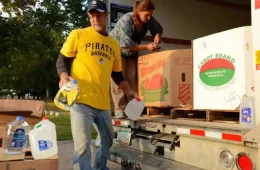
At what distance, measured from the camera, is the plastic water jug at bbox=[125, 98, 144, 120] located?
12.8 ft

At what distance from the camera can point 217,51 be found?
3.08 m

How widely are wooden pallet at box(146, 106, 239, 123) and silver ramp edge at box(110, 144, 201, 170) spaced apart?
0.53 meters

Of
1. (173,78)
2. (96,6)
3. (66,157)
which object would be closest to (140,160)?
(173,78)

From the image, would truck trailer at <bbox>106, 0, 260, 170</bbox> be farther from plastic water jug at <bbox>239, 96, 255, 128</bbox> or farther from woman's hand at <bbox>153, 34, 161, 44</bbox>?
woman's hand at <bbox>153, 34, 161, 44</bbox>

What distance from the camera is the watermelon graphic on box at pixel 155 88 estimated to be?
13.1 ft

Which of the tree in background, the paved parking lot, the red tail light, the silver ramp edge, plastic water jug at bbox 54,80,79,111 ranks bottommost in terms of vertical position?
the paved parking lot

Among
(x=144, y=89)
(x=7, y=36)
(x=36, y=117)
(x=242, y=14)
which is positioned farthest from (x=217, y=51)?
(x=7, y=36)

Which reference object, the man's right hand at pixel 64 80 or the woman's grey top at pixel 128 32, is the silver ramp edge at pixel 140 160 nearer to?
the man's right hand at pixel 64 80

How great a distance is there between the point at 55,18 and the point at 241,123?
14221 mm

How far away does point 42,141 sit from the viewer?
7.72 ft

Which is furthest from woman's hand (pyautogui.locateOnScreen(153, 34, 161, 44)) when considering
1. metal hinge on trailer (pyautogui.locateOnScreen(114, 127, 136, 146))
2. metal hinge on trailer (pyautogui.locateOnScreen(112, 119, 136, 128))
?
metal hinge on trailer (pyautogui.locateOnScreen(114, 127, 136, 146))

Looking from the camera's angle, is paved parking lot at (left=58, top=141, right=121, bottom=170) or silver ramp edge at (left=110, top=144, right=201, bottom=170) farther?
paved parking lot at (left=58, top=141, right=121, bottom=170)

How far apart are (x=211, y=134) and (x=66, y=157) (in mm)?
3785

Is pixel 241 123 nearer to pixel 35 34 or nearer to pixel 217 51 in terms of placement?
pixel 217 51
